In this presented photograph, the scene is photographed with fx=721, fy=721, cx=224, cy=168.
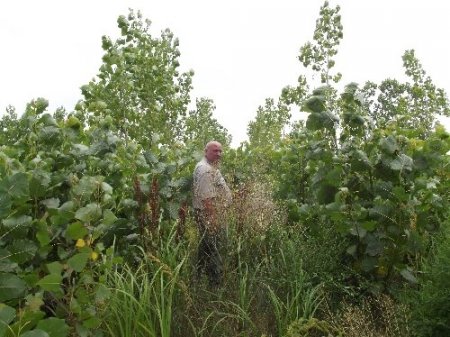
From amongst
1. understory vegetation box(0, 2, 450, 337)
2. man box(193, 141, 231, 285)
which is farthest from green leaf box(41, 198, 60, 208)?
man box(193, 141, 231, 285)

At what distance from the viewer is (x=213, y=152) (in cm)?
762

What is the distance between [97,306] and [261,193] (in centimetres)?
176

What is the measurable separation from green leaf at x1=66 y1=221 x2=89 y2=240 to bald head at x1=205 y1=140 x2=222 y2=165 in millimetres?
3295

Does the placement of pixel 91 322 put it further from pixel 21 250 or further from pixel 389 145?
pixel 389 145

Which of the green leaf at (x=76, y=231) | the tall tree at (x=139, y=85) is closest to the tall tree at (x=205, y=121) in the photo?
the tall tree at (x=139, y=85)

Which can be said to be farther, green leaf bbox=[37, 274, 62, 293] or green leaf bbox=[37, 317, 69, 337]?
green leaf bbox=[37, 274, 62, 293]

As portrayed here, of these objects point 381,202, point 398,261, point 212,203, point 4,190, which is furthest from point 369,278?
point 4,190

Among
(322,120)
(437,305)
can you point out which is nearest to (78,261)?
(437,305)

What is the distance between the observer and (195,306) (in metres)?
5.47

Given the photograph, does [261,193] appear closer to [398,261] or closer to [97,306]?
[398,261]

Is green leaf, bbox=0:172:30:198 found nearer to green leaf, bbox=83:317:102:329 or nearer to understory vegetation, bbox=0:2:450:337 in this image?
understory vegetation, bbox=0:2:450:337

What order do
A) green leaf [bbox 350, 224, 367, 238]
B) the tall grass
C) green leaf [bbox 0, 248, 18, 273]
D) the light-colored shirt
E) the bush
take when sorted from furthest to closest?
1. the light-colored shirt
2. green leaf [bbox 350, 224, 367, 238]
3. the tall grass
4. the bush
5. green leaf [bbox 0, 248, 18, 273]

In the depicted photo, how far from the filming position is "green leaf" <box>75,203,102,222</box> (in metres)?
4.51

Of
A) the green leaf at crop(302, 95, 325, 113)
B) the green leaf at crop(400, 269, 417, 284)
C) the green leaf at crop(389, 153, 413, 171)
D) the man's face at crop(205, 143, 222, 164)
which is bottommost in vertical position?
the green leaf at crop(400, 269, 417, 284)
